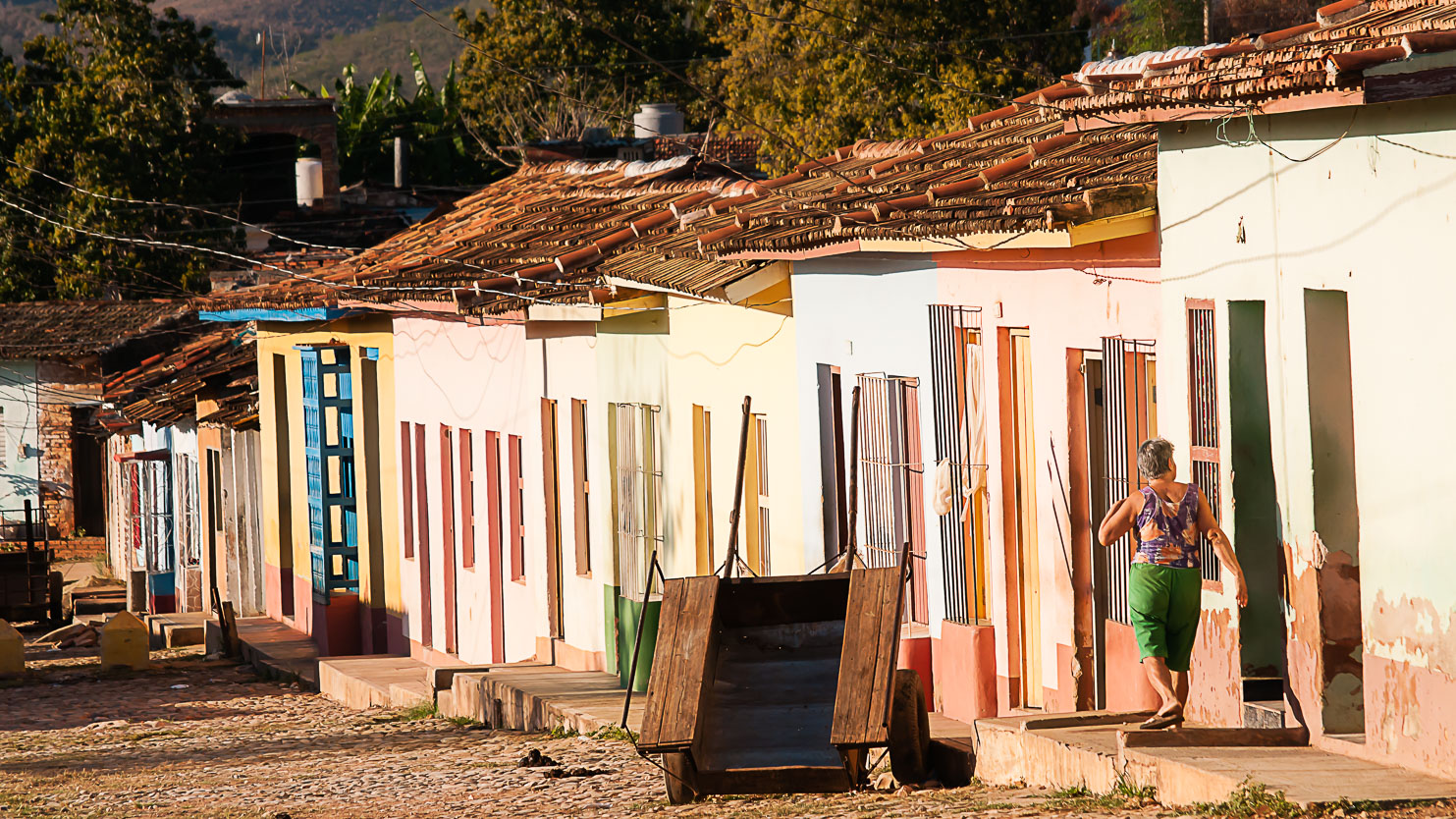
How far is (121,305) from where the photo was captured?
3594 cm

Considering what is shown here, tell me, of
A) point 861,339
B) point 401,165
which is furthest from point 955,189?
point 401,165

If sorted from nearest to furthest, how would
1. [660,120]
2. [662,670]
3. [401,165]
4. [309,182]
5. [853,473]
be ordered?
1. [662,670]
2. [853,473]
3. [660,120]
4. [309,182]
5. [401,165]

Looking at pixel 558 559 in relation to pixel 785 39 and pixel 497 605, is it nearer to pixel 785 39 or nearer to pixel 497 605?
pixel 497 605

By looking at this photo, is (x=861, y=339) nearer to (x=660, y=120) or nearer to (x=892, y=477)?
(x=892, y=477)

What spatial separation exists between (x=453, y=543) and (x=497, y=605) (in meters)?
1.13

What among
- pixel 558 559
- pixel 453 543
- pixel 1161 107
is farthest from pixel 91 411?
pixel 1161 107

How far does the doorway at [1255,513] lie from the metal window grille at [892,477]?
299 cm

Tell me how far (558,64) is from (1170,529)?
40132 mm

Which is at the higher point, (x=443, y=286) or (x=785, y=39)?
(x=785, y=39)

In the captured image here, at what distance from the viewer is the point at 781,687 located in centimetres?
957

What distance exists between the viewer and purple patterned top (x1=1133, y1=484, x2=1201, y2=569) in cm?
791

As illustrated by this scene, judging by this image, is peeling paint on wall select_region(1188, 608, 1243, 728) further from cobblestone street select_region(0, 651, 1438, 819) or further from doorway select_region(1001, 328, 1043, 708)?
doorway select_region(1001, 328, 1043, 708)

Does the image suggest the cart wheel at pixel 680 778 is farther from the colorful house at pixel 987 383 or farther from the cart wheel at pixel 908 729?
the colorful house at pixel 987 383

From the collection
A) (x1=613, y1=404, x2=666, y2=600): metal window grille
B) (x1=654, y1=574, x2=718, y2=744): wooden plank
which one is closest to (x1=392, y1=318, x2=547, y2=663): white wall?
(x1=613, y1=404, x2=666, y2=600): metal window grille
